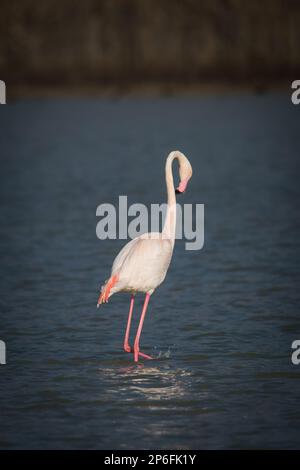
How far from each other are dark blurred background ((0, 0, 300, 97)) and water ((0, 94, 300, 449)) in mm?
36151

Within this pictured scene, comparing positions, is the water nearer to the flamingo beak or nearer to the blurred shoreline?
the flamingo beak

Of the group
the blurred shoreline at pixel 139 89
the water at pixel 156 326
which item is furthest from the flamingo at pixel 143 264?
the blurred shoreline at pixel 139 89

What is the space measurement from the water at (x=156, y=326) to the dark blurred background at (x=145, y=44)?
119ft

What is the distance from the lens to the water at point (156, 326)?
7.36 meters

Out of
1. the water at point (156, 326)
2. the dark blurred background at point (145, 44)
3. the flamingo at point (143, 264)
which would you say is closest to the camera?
the water at point (156, 326)

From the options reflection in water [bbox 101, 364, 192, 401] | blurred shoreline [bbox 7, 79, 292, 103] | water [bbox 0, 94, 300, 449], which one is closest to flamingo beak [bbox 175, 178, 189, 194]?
water [bbox 0, 94, 300, 449]

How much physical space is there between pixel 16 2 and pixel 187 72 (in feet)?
45.8

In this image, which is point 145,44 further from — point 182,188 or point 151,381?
point 151,381

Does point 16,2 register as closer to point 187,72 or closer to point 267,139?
point 187,72

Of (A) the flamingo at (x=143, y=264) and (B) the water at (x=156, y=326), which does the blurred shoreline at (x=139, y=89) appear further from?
(A) the flamingo at (x=143, y=264)

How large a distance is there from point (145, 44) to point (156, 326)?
188 feet

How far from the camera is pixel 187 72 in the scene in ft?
202

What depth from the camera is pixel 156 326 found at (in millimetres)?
9992
